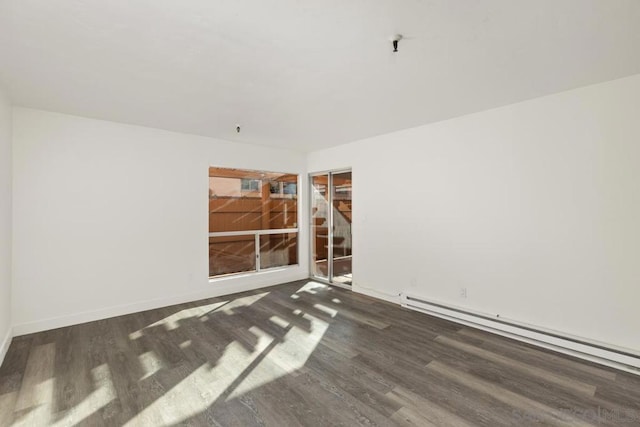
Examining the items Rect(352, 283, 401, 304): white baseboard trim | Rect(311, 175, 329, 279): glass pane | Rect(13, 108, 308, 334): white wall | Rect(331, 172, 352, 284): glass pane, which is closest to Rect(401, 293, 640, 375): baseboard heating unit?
Rect(352, 283, 401, 304): white baseboard trim

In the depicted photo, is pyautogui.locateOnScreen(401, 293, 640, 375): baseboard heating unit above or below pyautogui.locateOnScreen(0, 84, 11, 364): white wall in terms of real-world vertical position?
below

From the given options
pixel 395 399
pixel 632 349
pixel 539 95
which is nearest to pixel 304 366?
pixel 395 399

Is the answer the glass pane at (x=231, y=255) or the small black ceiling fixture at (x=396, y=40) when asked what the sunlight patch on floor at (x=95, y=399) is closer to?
the glass pane at (x=231, y=255)

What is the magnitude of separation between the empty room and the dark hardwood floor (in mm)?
21

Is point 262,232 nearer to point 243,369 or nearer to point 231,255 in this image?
point 231,255

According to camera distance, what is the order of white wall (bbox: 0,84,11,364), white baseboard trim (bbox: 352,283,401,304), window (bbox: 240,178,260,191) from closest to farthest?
white wall (bbox: 0,84,11,364)
white baseboard trim (bbox: 352,283,401,304)
window (bbox: 240,178,260,191)

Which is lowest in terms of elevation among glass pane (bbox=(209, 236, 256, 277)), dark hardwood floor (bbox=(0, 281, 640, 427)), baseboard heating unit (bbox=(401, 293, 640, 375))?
dark hardwood floor (bbox=(0, 281, 640, 427))

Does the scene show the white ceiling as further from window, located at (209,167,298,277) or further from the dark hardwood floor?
the dark hardwood floor

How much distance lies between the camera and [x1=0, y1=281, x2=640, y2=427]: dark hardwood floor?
2.01 m

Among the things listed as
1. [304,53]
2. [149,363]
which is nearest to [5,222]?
[149,363]

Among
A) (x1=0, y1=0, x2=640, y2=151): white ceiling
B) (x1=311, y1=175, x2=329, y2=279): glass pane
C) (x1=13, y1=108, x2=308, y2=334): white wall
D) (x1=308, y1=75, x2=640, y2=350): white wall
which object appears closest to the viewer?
(x1=0, y1=0, x2=640, y2=151): white ceiling

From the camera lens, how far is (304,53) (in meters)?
2.24

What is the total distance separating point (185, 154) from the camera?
14.8ft

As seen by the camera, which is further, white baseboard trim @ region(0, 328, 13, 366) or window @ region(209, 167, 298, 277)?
window @ region(209, 167, 298, 277)
